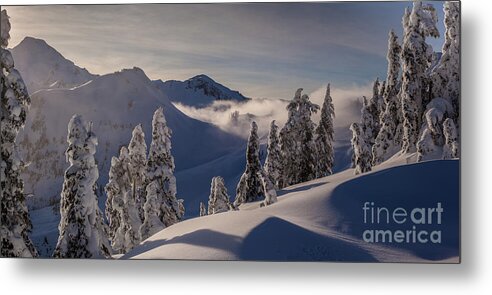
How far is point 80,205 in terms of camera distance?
9.63 meters

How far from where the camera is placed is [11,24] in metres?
9.56

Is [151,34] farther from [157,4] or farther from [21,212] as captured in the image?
[21,212]

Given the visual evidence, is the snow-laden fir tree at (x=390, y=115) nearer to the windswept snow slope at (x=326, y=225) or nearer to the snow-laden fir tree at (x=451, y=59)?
the windswept snow slope at (x=326, y=225)

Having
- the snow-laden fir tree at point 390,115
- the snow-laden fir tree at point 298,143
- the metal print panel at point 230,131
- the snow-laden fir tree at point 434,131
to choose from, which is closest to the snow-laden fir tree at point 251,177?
the metal print panel at point 230,131

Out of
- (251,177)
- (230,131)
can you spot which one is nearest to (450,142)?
(251,177)

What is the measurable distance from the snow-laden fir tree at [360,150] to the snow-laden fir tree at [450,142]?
2.93 ft

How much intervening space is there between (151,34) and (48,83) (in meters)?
1.46

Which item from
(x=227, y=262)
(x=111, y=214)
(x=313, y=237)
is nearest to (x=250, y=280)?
(x=227, y=262)

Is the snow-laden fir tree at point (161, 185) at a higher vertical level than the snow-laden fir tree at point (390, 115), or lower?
lower

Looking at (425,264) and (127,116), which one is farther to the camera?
(127,116)

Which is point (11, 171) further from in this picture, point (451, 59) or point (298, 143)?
point (451, 59)

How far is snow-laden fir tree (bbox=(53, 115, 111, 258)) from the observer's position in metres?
9.52

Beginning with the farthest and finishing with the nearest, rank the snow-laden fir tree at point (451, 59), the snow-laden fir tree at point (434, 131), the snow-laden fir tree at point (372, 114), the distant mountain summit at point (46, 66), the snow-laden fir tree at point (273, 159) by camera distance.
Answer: the distant mountain summit at point (46, 66) → the snow-laden fir tree at point (273, 159) → the snow-laden fir tree at point (372, 114) → the snow-laden fir tree at point (434, 131) → the snow-laden fir tree at point (451, 59)

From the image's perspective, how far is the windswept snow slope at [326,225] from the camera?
29.0 feet
